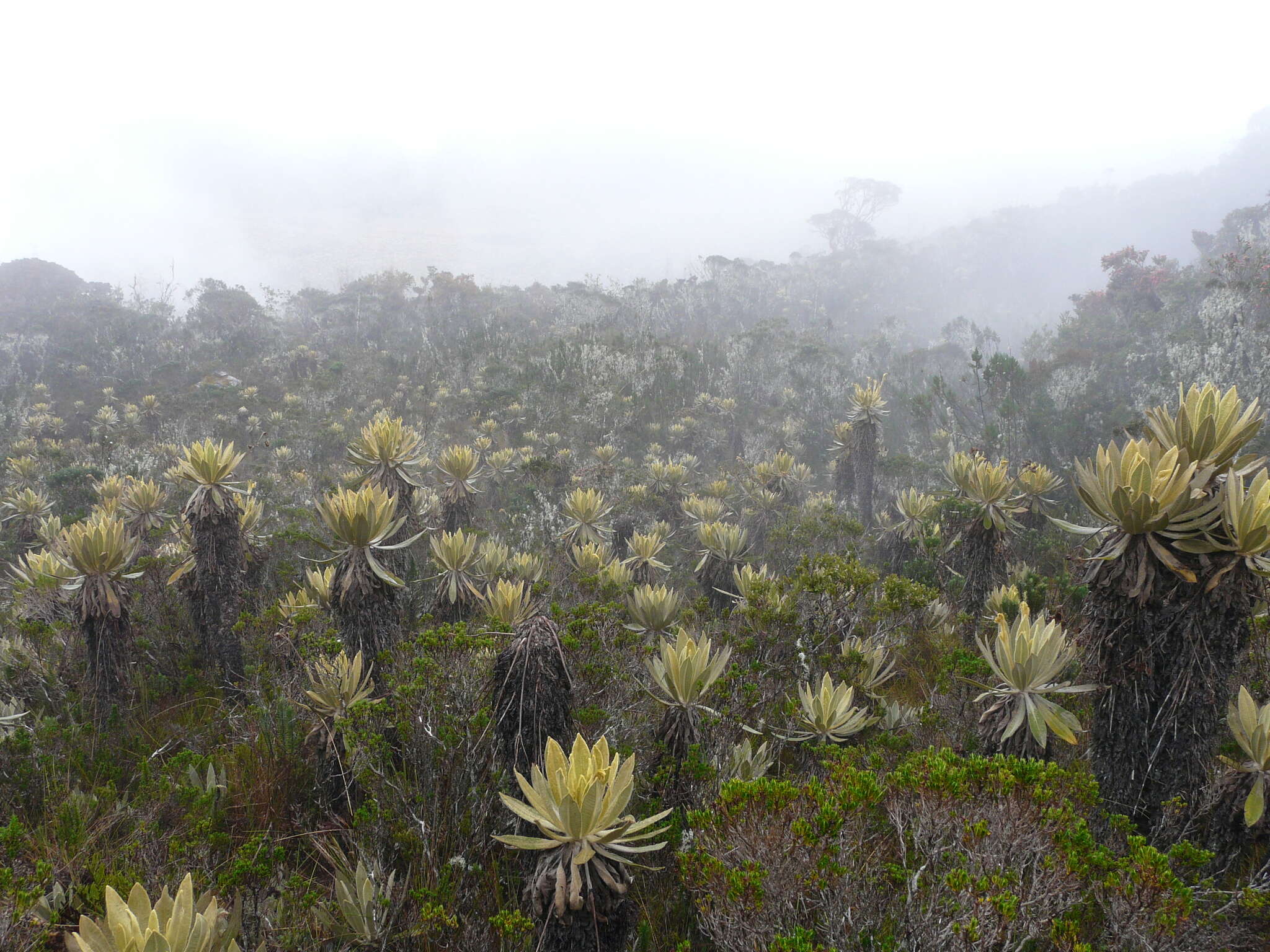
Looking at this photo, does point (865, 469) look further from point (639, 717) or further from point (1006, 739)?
point (639, 717)

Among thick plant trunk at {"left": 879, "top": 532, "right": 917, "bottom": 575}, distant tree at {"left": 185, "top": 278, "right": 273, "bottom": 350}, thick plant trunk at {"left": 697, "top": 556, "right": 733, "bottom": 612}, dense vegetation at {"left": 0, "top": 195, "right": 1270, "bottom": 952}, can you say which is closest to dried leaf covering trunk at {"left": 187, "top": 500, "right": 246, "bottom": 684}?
dense vegetation at {"left": 0, "top": 195, "right": 1270, "bottom": 952}

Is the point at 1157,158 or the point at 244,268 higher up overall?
the point at 1157,158

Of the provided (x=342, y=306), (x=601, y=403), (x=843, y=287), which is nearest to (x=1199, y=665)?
(x=601, y=403)

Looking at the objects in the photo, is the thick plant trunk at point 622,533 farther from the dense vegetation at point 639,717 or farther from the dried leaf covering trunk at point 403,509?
the dried leaf covering trunk at point 403,509

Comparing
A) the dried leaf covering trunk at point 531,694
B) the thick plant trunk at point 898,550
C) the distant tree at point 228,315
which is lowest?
the thick plant trunk at point 898,550

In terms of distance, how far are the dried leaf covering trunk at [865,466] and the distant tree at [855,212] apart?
39791 millimetres

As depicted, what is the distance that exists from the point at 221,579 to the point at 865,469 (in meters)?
11.3

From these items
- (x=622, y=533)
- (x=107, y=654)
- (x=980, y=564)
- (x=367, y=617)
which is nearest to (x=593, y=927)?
(x=367, y=617)

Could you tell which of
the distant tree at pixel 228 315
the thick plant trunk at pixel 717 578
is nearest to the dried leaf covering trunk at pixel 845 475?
the thick plant trunk at pixel 717 578

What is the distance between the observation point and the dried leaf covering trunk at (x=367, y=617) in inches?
173

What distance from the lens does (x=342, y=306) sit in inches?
1053

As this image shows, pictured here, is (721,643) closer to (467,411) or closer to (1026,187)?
(467,411)

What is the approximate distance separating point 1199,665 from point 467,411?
16.6 m

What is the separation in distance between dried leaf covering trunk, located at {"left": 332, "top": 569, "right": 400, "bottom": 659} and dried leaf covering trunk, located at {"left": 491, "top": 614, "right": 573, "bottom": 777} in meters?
1.70
